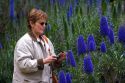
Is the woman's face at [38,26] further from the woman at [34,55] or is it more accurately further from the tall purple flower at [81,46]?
the tall purple flower at [81,46]

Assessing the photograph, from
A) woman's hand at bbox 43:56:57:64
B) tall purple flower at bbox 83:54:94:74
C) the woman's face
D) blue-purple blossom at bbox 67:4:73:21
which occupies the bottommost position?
tall purple flower at bbox 83:54:94:74

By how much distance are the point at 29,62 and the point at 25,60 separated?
0.14 feet

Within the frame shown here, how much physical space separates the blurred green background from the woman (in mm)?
860

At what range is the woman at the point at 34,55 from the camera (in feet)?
14.5

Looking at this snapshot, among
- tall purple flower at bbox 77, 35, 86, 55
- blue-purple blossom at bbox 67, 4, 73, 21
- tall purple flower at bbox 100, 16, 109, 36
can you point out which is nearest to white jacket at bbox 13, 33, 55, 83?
tall purple flower at bbox 77, 35, 86, 55

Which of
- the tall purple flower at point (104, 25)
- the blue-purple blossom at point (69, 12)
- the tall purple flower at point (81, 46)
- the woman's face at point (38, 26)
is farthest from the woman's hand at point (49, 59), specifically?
the blue-purple blossom at point (69, 12)

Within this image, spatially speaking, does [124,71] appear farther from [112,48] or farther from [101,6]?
[101,6]

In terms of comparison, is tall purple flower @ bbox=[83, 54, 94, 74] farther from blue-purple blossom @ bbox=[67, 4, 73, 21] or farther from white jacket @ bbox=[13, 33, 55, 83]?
blue-purple blossom @ bbox=[67, 4, 73, 21]

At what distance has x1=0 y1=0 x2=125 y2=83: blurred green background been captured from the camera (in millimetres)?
5656

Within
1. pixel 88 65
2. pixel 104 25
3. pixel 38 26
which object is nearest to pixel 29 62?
pixel 38 26

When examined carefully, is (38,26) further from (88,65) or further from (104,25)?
(104,25)

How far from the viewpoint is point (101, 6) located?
7.27m

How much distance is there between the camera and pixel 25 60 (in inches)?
174

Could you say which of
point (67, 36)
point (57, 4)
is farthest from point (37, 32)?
point (57, 4)
